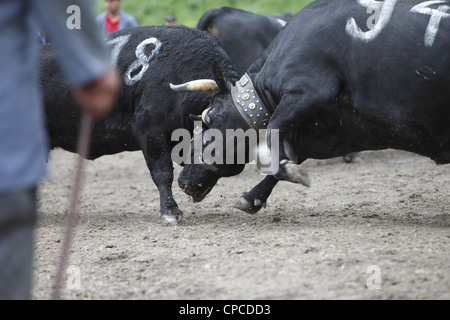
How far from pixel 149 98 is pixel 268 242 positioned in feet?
6.00

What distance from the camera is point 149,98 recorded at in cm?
568

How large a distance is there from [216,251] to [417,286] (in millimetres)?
1340

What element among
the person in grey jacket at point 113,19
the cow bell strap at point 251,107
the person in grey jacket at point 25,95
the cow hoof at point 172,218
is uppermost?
the person in grey jacket at point 25,95

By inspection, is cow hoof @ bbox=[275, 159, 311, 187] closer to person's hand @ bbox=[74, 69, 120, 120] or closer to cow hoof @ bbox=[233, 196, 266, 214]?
cow hoof @ bbox=[233, 196, 266, 214]

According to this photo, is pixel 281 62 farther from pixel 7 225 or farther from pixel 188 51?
pixel 7 225

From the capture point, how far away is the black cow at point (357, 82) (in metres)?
4.50

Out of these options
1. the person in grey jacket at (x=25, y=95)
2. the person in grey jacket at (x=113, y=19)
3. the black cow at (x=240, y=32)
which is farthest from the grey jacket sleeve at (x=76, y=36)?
the person in grey jacket at (x=113, y=19)

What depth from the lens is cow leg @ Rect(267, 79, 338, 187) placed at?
475 cm

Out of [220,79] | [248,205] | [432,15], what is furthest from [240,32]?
[432,15]

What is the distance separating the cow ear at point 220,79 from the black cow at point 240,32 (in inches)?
96.6

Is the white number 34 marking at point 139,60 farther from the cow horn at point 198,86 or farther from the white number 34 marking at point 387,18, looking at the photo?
the white number 34 marking at point 387,18

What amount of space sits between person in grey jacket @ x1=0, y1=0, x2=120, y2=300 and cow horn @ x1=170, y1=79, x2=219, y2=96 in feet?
9.85

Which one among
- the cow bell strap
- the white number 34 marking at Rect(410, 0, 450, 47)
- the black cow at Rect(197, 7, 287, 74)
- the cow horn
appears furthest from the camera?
the black cow at Rect(197, 7, 287, 74)

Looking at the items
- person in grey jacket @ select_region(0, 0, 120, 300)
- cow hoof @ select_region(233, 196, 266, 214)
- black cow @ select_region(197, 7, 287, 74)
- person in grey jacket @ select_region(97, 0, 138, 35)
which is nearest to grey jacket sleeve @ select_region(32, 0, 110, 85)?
person in grey jacket @ select_region(0, 0, 120, 300)
